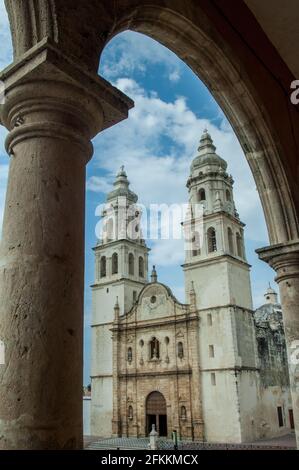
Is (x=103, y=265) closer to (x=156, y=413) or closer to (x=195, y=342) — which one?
(x=195, y=342)

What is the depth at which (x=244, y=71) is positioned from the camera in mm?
3785

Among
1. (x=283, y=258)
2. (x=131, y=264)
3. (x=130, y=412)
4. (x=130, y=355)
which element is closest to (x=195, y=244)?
(x=131, y=264)

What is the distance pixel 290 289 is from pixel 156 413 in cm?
2221

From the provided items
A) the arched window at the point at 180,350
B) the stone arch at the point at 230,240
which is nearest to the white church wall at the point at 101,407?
the arched window at the point at 180,350

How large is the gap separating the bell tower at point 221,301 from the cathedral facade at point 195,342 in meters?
0.05

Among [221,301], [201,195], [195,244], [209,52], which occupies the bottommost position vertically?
[209,52]

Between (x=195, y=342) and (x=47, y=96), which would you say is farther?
(x=195, y=342)

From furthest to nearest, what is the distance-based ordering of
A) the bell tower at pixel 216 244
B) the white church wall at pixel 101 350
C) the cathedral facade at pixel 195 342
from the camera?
the white church wall at pixel 101 350 → the bell tower at pixel 216 244 → the cathedral facade at pixel 195 342

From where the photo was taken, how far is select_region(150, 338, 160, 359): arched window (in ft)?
83.5

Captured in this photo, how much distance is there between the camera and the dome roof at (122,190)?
3053cm

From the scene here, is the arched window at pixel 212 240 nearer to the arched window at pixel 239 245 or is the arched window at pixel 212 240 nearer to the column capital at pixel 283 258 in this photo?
the arched window at pixel 239 245

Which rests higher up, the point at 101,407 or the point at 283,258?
the point at 283,258

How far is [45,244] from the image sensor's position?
1590 mm
